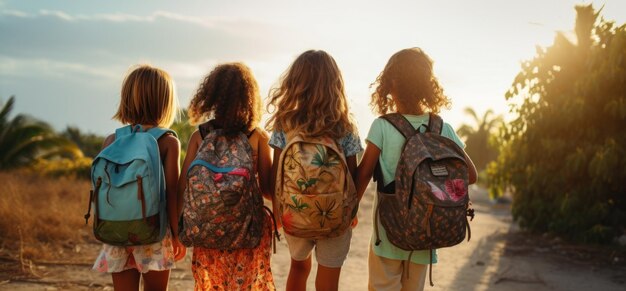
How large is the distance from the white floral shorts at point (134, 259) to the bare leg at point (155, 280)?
54 millimetres

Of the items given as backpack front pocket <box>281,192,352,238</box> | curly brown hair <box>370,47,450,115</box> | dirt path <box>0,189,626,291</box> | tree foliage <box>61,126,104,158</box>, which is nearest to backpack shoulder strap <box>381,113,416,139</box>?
curly brown hair <box>370,47,450,115</box>

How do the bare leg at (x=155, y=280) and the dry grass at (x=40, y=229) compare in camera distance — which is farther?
the dry grass at (x=40, y=229)

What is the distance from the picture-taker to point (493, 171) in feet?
36.4

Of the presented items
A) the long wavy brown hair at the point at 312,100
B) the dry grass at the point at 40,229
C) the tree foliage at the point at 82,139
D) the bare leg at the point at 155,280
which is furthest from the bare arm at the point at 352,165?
the tree foliage at the point at 82,139

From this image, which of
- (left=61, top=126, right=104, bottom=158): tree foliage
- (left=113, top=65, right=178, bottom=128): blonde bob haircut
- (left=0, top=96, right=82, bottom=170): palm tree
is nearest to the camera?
(left=113, top=65, right=178, bottom=128): blonde bob haircut

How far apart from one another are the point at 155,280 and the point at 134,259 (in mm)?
179

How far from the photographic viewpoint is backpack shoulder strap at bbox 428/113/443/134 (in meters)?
3.47

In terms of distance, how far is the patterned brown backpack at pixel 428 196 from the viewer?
3.17 m

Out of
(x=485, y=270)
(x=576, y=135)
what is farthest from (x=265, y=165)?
(x=576, y=135)

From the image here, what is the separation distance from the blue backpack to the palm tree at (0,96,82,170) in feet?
52.0

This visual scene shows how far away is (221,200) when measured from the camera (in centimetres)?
304

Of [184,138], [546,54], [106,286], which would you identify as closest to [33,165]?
[184,138]

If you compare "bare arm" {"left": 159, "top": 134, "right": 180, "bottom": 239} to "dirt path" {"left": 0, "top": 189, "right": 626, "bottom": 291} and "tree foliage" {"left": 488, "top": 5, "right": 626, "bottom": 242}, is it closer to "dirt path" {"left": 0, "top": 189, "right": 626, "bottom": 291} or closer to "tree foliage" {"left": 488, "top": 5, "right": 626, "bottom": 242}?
"dirt path" {"left": 0, "top": 189, "right": 626, "bottom": 291}

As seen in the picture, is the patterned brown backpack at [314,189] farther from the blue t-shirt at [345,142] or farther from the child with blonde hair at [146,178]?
the child with blonde hair at [146,178]
